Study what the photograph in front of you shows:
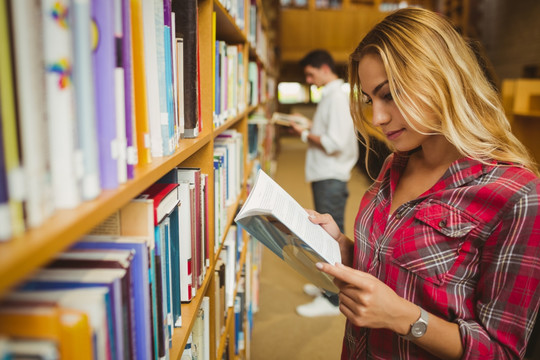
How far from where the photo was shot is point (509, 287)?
84 centimetres

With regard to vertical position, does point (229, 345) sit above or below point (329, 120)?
below

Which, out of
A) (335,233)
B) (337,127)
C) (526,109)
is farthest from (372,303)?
(526,109)

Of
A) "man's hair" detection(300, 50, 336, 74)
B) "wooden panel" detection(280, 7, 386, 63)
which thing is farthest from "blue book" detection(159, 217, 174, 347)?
"wooden panel" detection(280, 7, 386, 63)

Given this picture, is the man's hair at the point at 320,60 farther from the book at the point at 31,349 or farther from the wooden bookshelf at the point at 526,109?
the book at the point at 31,349

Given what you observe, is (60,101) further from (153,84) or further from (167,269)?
(167,269)

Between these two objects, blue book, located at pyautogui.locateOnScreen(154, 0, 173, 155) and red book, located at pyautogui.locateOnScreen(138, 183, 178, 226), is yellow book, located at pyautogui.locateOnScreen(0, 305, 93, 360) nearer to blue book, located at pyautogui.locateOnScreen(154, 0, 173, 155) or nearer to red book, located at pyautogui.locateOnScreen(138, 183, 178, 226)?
red book, located at pyautogui.locateOnScreen(138, 183, 178, 226)

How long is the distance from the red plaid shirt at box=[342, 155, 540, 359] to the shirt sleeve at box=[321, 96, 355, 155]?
183cm

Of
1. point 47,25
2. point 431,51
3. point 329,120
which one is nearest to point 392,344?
point 431,51

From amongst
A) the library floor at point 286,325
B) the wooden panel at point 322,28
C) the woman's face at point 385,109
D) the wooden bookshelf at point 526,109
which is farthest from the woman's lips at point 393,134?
the wooden panel at point 322,28

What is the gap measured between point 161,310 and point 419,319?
569 mm

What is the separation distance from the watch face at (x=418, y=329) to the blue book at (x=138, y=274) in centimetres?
58

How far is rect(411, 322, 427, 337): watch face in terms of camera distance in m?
0.88

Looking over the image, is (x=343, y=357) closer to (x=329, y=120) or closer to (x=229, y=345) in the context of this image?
(x=229, y=345)

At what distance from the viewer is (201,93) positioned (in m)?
1.12
